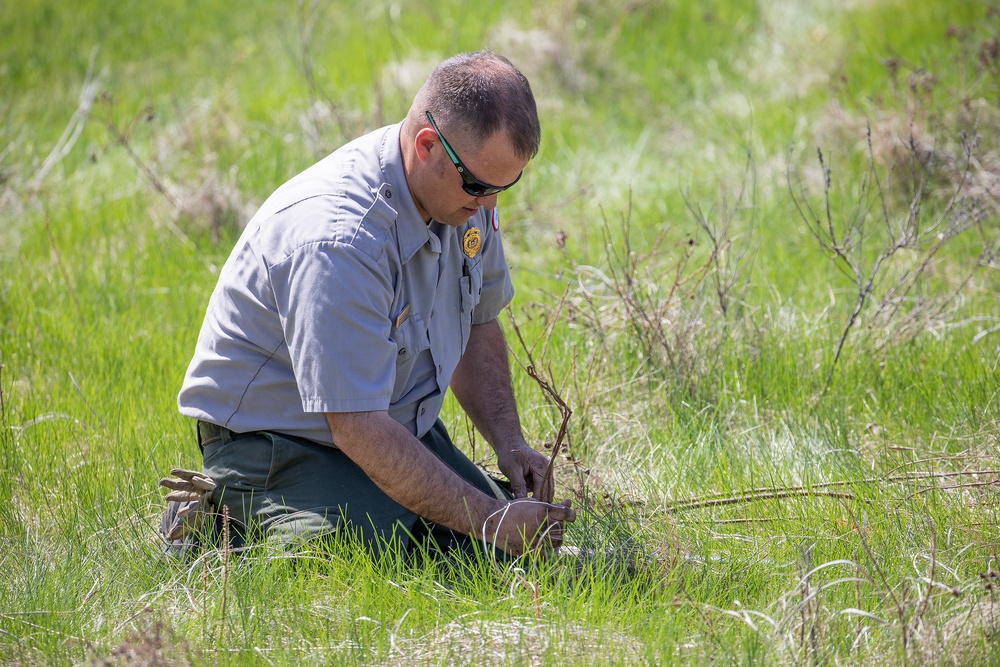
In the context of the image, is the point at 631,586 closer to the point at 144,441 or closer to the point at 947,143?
the point at 144,441

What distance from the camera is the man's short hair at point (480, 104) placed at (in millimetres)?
2672

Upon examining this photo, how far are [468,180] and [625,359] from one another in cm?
180

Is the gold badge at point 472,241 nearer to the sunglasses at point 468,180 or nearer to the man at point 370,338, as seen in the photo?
the man at point 370,338

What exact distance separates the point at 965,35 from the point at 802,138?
1.46 meters

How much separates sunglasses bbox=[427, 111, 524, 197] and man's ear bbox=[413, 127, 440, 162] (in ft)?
0.07

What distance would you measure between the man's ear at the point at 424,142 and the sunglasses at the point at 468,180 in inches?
0.9

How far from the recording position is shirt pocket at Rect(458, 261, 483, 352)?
3193 mm

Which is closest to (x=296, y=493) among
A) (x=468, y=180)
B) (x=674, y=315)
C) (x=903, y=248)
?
(x=468, y=180)

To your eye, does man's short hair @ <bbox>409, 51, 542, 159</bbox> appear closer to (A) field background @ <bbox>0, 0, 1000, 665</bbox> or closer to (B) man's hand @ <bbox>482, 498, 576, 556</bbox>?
(A) field background @ <bbox>0, 0, 1000, 665</bbox>

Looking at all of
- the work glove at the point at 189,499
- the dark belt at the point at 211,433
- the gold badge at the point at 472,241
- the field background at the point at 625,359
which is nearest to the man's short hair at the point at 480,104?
the gold badge at the point at 472,241

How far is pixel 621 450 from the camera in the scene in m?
3.82

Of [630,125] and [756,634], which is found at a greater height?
[630,125]

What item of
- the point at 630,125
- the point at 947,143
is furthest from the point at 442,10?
the point at 947,143

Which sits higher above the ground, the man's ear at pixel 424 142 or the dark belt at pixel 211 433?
the man's ear at pixel 424 142
